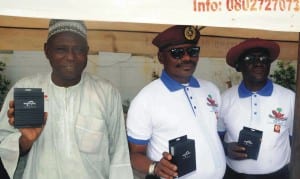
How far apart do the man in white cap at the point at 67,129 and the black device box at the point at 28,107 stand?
6 centimetres

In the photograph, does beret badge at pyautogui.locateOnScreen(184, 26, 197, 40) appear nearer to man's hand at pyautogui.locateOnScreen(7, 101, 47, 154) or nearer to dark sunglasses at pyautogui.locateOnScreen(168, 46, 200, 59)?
dark sunglasses at pyautogui.locateOnScreen(168, 46, 200, 59)

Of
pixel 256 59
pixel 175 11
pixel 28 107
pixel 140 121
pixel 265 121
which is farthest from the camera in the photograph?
pixel 256 59

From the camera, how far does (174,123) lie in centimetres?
221

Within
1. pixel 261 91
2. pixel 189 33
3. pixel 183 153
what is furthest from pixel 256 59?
pixel 183 153

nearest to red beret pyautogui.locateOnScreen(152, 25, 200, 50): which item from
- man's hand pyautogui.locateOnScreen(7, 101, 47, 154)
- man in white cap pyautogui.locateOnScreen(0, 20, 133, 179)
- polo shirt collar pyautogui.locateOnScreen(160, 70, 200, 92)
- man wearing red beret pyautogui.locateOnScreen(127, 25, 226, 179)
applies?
man wearing red beret pyautogui.locateOnScreen(127, 25, 226, 179)

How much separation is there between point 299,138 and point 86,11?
144cm

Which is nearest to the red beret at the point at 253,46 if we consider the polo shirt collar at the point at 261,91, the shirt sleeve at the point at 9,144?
the polo shirt collar at the point at 261,91

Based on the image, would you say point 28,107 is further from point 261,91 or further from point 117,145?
point 261,91

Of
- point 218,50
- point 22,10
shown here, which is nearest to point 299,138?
point 218,50

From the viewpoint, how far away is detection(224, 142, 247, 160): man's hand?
242 cm

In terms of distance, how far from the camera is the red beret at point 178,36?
2305 millimetres

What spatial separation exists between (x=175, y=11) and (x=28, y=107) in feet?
2.81

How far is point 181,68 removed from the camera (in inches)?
91.0

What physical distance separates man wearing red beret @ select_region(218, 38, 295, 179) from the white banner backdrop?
2.34ft
